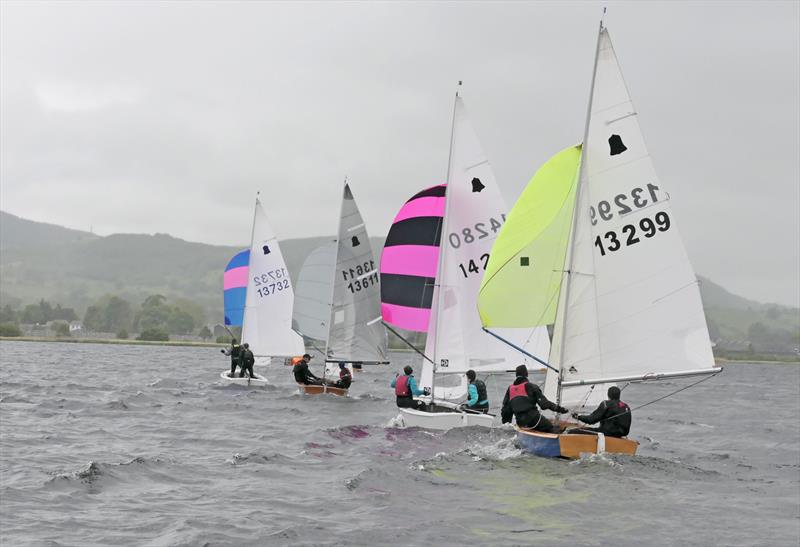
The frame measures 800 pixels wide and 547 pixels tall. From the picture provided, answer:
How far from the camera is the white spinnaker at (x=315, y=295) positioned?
129 ft

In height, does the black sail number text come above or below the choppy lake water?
above

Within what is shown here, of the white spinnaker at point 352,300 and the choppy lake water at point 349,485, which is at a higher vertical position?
the white spinnaker at point 352,300

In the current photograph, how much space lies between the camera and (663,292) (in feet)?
61.0

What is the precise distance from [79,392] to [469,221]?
59.9ft

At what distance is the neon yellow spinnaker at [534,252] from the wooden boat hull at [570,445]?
9.70 ft

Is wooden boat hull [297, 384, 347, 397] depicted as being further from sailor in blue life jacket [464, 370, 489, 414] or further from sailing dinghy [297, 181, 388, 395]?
sailor in blue life jacket [464, 370, 489, 414]

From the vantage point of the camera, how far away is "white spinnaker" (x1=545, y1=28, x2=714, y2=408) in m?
18.3

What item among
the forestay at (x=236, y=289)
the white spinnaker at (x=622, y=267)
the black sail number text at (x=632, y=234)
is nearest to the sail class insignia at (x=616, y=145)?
the white spinnaker at (x=622, y=267)

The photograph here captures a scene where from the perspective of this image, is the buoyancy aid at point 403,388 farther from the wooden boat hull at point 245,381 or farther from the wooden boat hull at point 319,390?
the wooden boat hull at point 245,381

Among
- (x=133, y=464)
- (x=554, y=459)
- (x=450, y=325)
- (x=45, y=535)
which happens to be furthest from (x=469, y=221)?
(x=45, y=535)

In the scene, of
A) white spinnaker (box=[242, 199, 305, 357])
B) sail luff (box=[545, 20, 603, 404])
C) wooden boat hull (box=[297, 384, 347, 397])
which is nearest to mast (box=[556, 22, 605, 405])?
sail luff (box=[545, 20, 603, 404])

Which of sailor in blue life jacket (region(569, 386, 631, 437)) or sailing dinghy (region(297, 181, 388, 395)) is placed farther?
sailing dinghy (region(297, 181, 388, 395))

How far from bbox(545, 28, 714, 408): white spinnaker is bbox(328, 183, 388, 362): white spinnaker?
16.5 m

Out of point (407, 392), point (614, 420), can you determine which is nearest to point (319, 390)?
point (407, 392)
